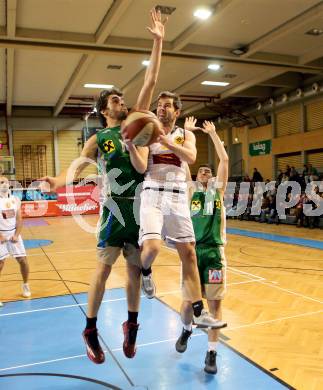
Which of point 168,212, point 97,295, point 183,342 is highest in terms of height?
point 168,212

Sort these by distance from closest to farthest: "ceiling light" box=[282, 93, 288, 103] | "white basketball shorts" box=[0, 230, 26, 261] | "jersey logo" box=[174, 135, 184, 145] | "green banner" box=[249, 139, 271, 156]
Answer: "jersey logo" box=[174, 135, 184, 145] < "white basketball shorts" box=[0, 230, 26, 261] < "ceiling light" box=[282, 93, 288, 103] < "green banner" box=[249, 139, 271, 156]

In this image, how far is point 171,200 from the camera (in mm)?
3293

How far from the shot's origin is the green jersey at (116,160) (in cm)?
317

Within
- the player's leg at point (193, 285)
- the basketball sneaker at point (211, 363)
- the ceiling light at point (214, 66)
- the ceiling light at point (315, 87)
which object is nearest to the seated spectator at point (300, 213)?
the ceiling light at point (315, 87)

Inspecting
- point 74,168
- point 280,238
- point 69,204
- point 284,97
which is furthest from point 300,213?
point 74,168

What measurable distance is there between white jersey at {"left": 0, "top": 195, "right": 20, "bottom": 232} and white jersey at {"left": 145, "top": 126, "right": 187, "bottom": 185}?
12.1 ft

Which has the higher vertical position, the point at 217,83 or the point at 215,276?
the point at 217,83

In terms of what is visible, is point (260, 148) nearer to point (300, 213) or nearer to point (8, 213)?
point (300, 213)

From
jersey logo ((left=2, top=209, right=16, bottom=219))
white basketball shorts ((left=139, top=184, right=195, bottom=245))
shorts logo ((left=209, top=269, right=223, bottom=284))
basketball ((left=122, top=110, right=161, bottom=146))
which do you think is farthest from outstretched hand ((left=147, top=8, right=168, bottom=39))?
jersey logo ((left=2, top=209, right=16, bottom=219))

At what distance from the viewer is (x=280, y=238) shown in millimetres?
11711

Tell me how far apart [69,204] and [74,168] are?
18.1 meters

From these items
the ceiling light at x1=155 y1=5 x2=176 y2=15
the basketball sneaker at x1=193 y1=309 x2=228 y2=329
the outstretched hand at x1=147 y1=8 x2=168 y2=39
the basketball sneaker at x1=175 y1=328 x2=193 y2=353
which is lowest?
the basketball sneaker at x1=175 y1=328 x2=193 y2=353

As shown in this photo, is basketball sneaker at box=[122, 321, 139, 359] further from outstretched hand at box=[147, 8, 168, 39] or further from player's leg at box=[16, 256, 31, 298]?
player's leg at box=[16, 256, 31, 298]

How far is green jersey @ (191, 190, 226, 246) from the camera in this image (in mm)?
3871
